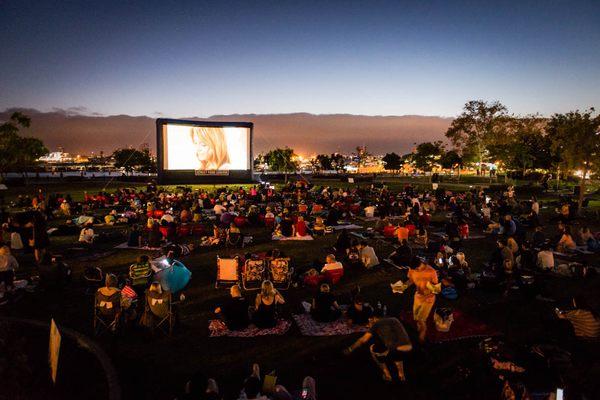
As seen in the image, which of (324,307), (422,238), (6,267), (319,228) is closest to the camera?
(324,307)

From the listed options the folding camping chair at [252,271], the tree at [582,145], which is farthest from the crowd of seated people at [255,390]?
the tree at [582,145]

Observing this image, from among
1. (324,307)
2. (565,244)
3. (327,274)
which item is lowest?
(327,274)

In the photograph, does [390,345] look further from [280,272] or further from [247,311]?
[280,272]

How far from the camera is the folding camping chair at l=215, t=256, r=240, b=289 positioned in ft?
29.4

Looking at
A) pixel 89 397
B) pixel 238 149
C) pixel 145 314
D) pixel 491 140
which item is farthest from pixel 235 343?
pixel 491 140

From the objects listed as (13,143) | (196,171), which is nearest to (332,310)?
(196,171)

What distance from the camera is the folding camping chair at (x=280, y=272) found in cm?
895

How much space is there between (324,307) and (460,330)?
2432mm

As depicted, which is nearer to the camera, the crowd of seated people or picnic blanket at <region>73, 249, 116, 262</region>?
the crowd of seated people

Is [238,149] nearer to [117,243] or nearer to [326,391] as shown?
[117,243]

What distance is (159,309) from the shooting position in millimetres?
6457

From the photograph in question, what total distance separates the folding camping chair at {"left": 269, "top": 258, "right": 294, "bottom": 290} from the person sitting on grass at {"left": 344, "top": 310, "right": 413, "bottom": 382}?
4036 millimetres

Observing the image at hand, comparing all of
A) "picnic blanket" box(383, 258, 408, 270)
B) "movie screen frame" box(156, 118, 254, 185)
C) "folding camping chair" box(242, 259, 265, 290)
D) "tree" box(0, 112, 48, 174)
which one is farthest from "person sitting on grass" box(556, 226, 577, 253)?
"tree" box(0, 112, 48, 174)

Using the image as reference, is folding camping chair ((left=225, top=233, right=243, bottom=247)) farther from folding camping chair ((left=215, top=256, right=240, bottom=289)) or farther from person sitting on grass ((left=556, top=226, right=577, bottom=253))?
person sitting on grass ((left=556, top=226, right=577, bottom=253))
